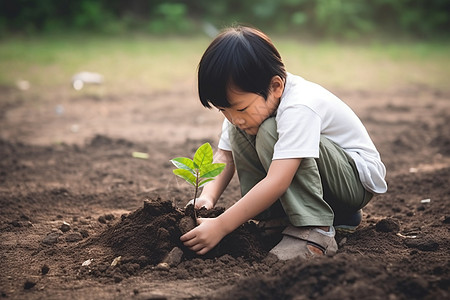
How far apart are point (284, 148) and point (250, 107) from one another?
258 mm

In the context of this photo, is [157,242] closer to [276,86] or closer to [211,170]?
[211,170]

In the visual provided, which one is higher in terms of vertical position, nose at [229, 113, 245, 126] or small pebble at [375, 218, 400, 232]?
nose at [229, 113, 245, 126]

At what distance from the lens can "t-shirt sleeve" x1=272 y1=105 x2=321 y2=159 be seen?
7.13 feet

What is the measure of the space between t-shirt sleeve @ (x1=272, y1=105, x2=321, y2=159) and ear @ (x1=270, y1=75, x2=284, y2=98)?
121 mm

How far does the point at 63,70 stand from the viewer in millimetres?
7660

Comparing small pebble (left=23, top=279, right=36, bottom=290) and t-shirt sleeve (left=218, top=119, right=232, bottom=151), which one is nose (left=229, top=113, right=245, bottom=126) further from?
small pebble (left=23, top=279, right=36, bottom=290)

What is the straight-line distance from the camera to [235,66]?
2.19 meters

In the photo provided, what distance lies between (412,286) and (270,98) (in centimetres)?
100

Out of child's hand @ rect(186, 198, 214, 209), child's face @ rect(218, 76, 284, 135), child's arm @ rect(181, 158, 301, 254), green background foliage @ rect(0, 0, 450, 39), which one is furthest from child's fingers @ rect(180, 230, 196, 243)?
green background foliage @ rect(0, 0, 450, 39)

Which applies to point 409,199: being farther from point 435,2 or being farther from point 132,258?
point 435,2

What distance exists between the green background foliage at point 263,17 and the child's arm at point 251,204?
9029mm

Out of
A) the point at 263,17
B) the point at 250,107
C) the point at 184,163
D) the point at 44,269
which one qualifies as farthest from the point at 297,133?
the point at 263,17

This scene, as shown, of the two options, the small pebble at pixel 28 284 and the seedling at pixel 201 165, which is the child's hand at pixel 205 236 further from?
the small pebble at pixel 28 284

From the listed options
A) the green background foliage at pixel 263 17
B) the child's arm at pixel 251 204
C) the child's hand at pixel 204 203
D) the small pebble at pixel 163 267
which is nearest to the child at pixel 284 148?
the child's arm at pixel 251 204
